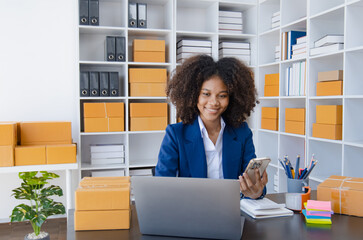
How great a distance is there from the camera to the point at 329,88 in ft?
9.46

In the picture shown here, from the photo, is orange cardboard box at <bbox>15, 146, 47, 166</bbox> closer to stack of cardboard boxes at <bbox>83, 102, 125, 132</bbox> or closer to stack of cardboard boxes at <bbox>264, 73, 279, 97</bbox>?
stack of cardboard boxes at <bbox>83, 102, 125, 132</bbox>

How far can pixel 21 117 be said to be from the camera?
3631 millimetres

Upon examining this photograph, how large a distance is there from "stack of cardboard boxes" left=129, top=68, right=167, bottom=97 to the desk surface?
2426 mm

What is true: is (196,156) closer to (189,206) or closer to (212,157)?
(212,157)

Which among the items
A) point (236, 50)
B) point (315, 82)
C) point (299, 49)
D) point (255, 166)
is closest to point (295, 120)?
point (315, 82)

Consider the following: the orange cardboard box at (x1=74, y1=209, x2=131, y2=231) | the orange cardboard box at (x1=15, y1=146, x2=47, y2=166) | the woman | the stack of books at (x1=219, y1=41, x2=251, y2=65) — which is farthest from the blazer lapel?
the stack of books at (x1=219, y1=41, x2=251, y2=65)

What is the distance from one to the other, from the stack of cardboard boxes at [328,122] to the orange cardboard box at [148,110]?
4.98ft

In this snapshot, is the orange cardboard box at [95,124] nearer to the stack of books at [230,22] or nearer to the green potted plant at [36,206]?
the green potted plant at [36,206]

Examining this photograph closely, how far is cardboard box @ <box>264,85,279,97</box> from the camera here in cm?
365

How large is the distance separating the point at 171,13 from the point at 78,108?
54.8 inches

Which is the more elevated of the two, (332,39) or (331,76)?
(332,39)

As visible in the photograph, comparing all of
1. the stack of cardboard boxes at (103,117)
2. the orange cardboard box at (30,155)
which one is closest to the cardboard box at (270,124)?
the stack of cardboard boxes at (103,117)

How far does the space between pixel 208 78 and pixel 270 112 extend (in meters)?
2.20

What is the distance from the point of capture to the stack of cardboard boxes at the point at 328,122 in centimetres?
280
